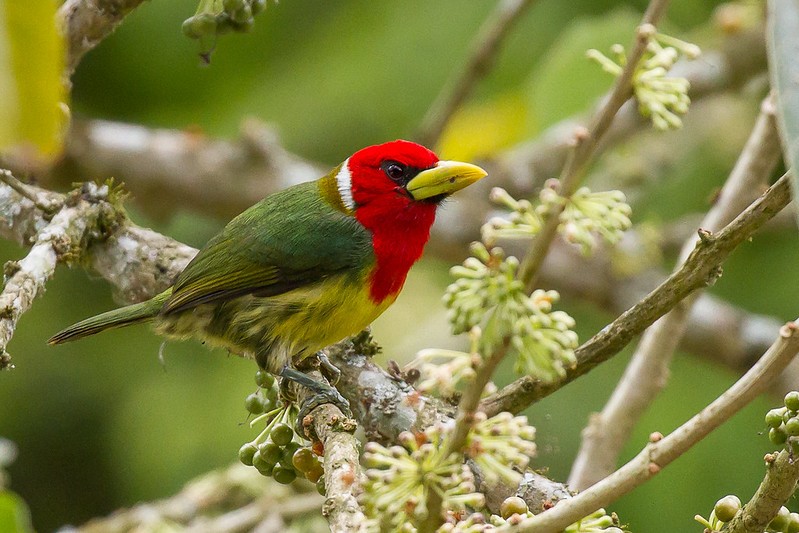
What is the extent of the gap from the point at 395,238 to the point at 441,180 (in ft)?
0.73

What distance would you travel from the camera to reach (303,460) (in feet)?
6.50

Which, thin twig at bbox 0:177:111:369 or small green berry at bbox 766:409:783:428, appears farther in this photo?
thin twig at bbox 0:177:111:369

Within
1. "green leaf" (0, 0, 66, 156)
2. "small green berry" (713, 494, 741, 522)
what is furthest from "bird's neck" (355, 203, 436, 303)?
"green leaf" (0, 0, 66, 156)

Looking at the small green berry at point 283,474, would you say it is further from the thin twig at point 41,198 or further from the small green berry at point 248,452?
the thin twig at point 41,198

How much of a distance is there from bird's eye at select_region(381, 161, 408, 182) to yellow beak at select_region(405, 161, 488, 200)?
2.1 inches

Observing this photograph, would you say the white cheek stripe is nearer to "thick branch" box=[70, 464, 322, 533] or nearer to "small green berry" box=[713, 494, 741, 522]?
"thick branch" box=[70, 464, 322, 533]

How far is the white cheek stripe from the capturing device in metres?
3.06

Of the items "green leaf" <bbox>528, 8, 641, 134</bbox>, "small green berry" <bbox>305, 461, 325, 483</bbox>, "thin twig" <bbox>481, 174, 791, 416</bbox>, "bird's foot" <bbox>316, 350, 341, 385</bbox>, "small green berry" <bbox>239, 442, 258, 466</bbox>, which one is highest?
"green leaf" <bbox>528, 8, 641, 134</bbox>

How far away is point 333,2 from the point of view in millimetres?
5598

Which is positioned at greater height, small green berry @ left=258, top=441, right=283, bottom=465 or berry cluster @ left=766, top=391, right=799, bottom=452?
small green berry @ left=258, top=441, right=283, bottom=465

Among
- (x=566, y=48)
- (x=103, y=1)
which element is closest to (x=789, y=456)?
(x=103, y=1)

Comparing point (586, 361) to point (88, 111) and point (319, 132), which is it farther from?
point (88, 111)

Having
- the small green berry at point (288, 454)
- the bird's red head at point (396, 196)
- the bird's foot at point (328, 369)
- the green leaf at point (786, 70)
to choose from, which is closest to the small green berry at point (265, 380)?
the bird's foot at point (328, 369)

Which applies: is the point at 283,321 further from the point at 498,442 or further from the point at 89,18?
the point at 498,442
